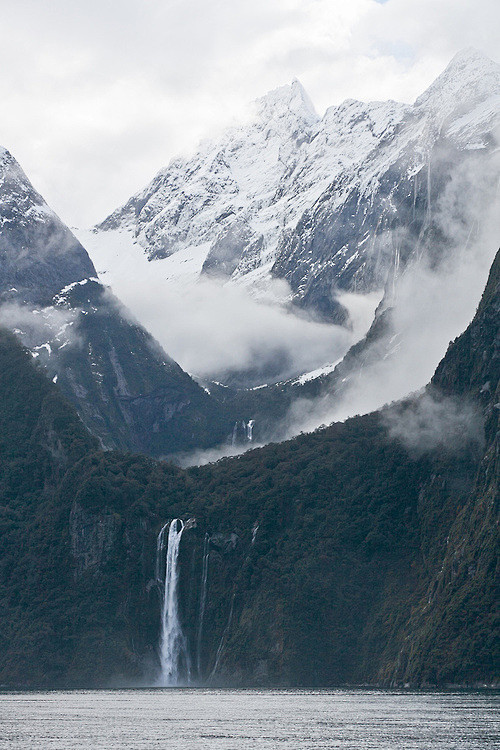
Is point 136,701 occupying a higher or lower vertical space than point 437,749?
higher

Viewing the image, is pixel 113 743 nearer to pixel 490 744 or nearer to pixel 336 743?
pixel 336 743

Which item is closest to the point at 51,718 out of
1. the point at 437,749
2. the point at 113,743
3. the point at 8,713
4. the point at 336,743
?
the point at 8,713

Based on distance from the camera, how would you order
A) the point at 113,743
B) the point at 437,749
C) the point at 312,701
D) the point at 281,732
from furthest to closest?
the point at 312,701
the point at 281,732
the point at 113,743
the point at 437,749

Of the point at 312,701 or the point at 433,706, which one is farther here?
the point at 312,701

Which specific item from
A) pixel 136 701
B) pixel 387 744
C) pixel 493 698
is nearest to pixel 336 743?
pixel 387 744

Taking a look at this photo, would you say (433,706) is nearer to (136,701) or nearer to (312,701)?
(312,701)

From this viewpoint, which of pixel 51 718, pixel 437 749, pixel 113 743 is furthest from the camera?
pixel 51 718
